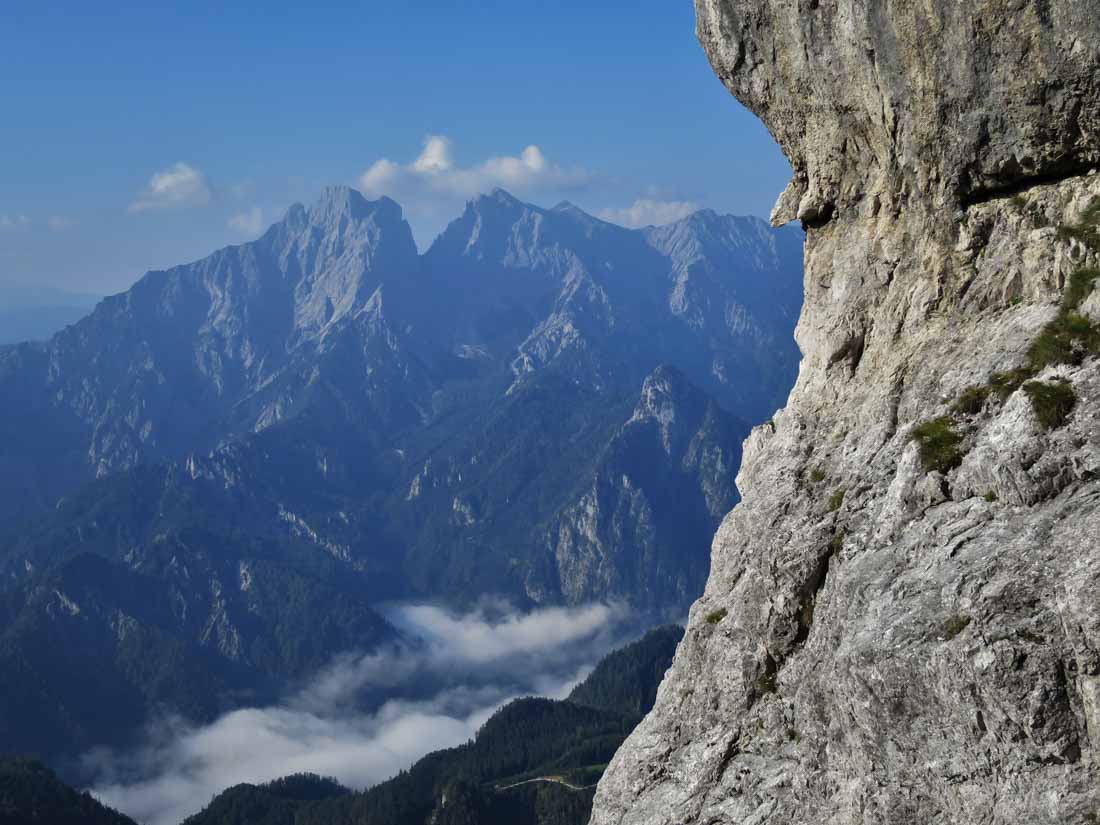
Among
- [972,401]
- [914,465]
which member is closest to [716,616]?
[914,465]

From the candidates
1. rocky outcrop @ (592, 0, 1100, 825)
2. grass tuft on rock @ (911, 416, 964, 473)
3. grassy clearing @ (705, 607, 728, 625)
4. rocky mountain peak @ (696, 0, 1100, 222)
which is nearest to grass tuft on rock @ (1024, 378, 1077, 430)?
rocky outcrop @ (592, 0, 1100, 825)

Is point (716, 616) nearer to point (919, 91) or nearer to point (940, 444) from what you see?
point (940, 444)

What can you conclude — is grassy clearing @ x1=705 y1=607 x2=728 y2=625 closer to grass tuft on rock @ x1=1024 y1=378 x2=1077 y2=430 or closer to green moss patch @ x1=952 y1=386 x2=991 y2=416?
→ green moss patch @ x1=952 y1=386 x2=991 y2=416

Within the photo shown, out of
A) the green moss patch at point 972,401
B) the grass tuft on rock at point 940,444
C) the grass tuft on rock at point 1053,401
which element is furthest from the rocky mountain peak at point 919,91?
the grass tuft on rock at point 1053,401

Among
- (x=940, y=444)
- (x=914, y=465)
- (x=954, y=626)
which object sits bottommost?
(x=954, y=626)

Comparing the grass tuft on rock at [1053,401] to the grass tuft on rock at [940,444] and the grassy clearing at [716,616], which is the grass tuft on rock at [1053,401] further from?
the grassy clearing at [716,616]

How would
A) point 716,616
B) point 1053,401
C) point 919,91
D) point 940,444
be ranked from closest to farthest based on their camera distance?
1. point 1053,401
2. point 940,444
3. point 919,91
4. point 716,616
